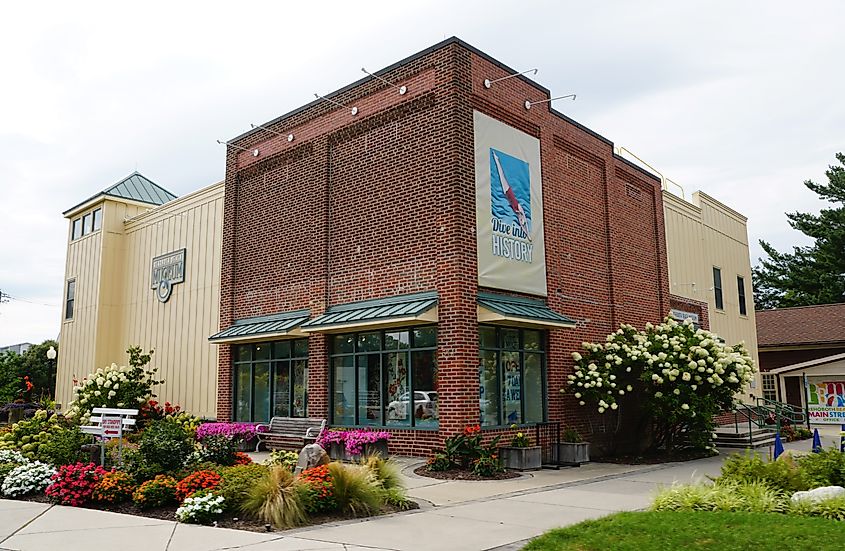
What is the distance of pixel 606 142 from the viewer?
2067 centimetres

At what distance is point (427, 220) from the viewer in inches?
618

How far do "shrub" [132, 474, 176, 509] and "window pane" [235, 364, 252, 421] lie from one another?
10015 millimetres

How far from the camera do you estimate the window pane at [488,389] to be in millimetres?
15320

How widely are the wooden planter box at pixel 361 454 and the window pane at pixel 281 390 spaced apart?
11.6 ft

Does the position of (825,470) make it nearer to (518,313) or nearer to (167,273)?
(518,313)

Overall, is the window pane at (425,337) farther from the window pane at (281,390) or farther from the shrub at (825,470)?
the shrub at (825,470)

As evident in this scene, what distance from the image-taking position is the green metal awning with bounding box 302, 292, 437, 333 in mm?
14789

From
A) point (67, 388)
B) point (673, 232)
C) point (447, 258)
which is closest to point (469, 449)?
point (447, 258)

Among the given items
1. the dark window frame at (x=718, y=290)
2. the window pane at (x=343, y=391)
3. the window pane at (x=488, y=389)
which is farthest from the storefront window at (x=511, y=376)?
the dark window frame at (x=718, y=290)

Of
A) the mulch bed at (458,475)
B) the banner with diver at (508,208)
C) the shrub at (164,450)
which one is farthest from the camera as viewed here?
the banner with diver at (508,208)

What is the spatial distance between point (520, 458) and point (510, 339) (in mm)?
2750

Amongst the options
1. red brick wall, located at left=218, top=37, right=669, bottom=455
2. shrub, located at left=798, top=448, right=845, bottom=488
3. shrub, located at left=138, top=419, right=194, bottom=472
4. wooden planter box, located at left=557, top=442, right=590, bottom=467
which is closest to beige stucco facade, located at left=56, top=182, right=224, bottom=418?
red brick wall, located at left=218, top=37, right=669, bottom=455

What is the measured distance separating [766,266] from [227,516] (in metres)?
50.6

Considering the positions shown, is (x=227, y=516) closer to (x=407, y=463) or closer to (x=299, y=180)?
(x=407, y=463)
